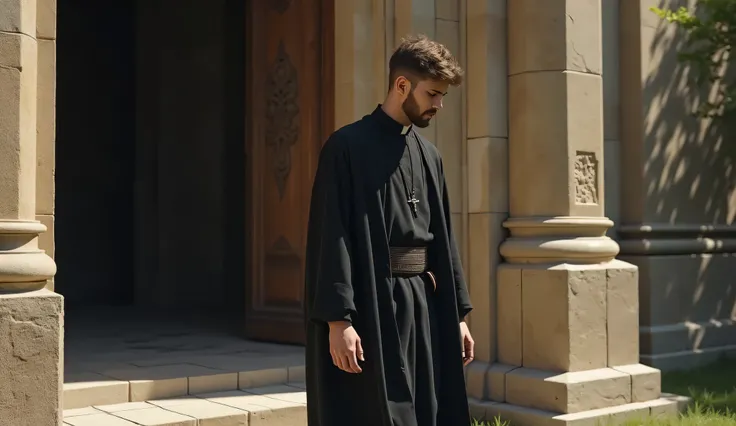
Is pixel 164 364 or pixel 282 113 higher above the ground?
pixel 282 113

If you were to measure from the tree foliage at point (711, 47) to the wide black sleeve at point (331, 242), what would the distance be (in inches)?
203

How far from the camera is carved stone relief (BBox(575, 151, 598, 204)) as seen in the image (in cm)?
668

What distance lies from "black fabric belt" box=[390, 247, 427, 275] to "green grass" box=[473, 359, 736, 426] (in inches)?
101

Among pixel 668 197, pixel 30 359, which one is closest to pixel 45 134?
pixel 30 359

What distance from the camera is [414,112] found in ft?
11.8

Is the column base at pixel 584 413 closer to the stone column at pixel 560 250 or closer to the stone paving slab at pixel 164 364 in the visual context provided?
the stone column at pixel 560 250

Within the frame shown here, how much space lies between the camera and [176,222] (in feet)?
39.3

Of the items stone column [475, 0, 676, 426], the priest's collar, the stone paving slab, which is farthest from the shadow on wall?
the priest's collar

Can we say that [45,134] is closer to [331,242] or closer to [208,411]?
[208,411]

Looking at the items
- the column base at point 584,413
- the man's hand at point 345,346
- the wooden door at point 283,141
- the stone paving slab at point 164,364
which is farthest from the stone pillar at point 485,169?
the man's hand at point 345,346

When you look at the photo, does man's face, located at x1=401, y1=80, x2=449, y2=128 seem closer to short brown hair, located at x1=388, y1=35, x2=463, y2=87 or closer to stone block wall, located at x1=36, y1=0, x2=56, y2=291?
short brown hair, located at x1=388, y1=35, x2=463, y2=87

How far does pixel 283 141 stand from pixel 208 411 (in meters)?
2.80

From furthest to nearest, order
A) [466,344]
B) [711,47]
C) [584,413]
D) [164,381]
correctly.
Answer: [711,47] < [584,413] < [164,381] < [466,344]

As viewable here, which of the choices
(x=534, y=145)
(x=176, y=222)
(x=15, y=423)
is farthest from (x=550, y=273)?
(x=176, y=222)
